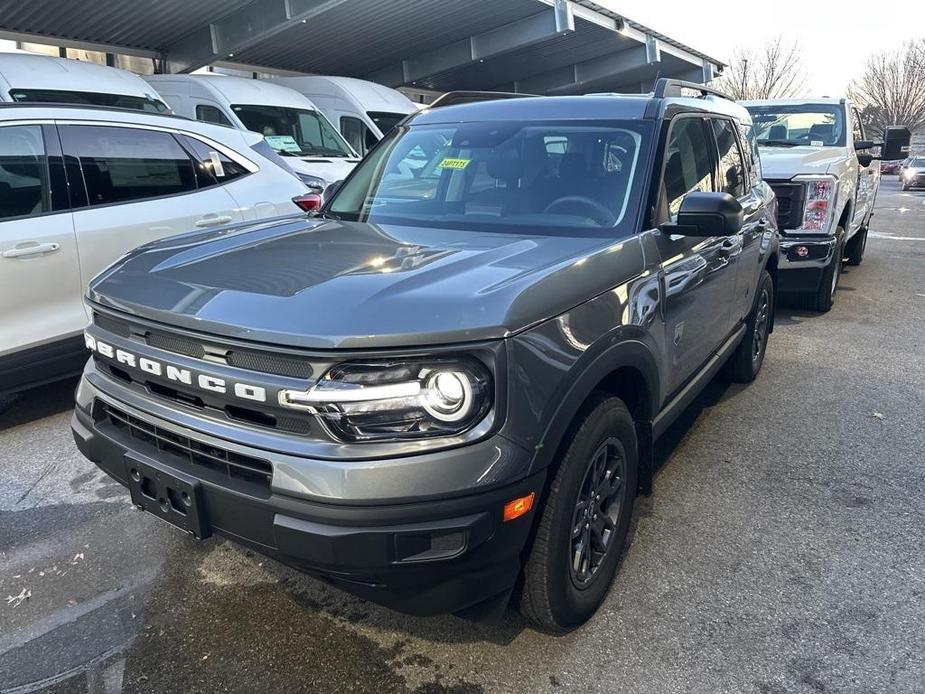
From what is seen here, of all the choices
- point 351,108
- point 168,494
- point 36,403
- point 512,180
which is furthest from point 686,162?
point 351,108

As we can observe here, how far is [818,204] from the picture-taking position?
22.2 ft

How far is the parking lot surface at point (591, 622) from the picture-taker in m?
2.42

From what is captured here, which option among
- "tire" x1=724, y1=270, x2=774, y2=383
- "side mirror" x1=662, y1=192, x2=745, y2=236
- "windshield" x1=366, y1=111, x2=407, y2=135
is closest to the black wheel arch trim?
"side mirror" x1=662, y1=192, x2=745, y2=236

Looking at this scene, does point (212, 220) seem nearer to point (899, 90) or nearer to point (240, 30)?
point (240, 30)

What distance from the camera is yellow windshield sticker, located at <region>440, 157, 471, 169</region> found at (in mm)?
3484

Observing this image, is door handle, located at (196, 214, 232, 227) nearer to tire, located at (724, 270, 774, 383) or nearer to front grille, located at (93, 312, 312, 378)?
front grille, located at (93, 312, 312, 378)

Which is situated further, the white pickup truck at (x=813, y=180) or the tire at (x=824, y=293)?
the tire at (x=824, y=293)

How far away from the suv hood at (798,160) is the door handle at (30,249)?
572 cm

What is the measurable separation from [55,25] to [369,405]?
→ 50.4ft

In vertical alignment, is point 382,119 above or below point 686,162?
above

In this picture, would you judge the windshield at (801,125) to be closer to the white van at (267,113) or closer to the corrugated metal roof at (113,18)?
the white van at (267,113)

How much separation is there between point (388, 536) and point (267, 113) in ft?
33.3

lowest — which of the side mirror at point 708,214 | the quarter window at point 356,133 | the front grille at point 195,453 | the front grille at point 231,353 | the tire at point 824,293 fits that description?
the tire at point 824,293

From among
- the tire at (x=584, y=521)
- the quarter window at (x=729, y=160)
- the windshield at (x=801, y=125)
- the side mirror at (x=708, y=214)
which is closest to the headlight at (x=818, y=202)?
the windshield at (x=801, y=125)
